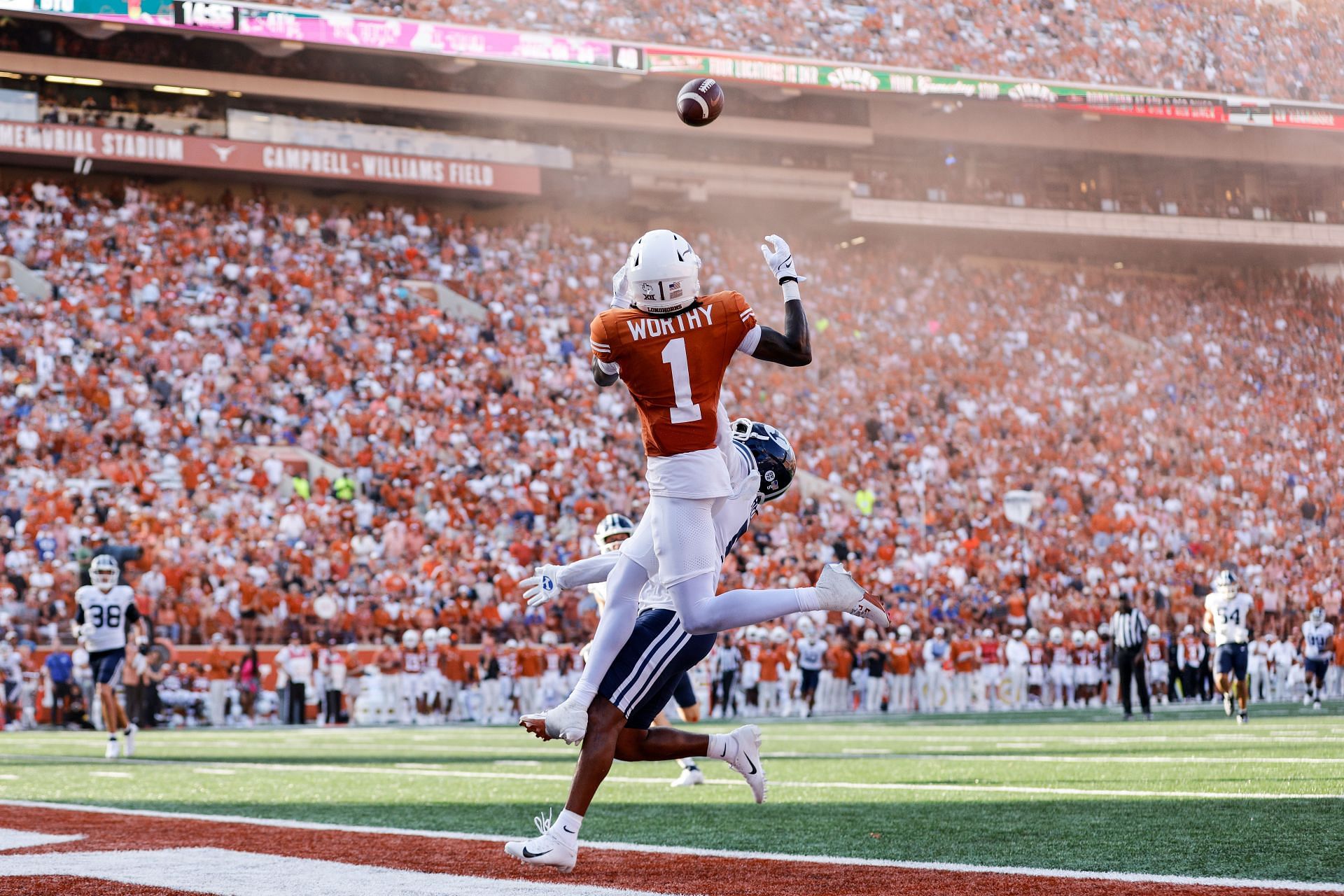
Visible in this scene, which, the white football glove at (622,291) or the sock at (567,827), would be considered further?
the white football glove at (622,291)

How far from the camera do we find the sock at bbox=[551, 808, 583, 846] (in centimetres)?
469

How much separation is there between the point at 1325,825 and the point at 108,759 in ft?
30.1

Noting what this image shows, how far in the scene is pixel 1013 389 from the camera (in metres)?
28.9

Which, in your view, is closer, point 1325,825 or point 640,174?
point 1325,825

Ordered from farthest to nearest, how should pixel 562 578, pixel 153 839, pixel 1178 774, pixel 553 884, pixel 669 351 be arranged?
pixel 1178 774 → pixel 153 839 → pixel 562 578 → pixel 669 351 → pixel 553 884

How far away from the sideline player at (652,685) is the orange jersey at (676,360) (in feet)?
1.00

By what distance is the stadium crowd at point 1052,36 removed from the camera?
1238 inches

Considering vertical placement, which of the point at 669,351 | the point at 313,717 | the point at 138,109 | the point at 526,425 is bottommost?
the point at 313,717

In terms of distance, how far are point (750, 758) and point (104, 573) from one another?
8.23 m

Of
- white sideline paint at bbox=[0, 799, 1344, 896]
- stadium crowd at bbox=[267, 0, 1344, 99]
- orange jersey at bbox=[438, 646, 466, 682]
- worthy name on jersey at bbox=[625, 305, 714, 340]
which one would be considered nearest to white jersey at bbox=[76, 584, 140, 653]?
white sideline paint at bbox=[0, 799, 1344, 896]

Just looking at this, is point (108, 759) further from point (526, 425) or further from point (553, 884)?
point (526, 425)

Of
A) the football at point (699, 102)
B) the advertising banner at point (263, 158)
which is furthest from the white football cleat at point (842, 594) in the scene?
Answer: the advertising banner at point (263, 158)

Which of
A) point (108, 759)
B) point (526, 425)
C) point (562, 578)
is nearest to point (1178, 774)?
point (562, 578)

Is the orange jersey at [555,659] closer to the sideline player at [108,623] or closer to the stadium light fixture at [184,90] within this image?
the sideline player at [108,623]
